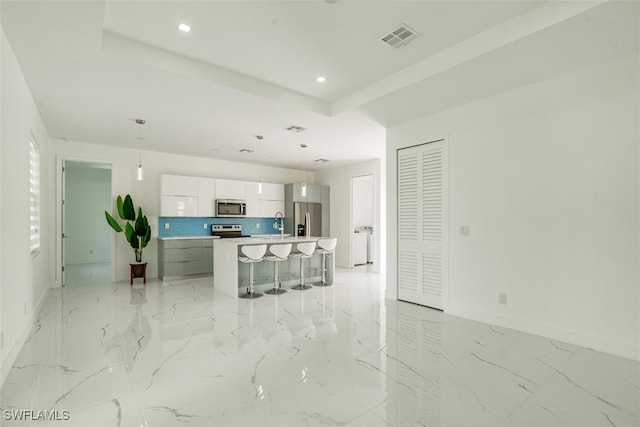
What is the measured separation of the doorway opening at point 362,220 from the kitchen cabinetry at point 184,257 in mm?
3667

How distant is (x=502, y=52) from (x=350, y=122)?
2266 mm

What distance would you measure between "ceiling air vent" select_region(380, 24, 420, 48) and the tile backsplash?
5843mm

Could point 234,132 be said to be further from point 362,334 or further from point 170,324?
point 362,334

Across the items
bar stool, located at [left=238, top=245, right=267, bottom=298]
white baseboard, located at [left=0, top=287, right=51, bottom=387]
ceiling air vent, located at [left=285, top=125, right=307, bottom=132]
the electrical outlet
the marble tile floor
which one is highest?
ceiling air vent, located at [left=285, top=125, right=307, bottom=132]

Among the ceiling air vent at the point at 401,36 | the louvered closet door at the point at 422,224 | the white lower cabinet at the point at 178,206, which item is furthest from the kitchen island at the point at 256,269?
the ceiling air vent at the point at 401,36

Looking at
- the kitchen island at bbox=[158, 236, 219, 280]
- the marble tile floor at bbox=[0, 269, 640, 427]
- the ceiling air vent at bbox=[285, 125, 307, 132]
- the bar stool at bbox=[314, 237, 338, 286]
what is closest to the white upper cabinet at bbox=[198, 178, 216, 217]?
the kitchen island at bbox=[158, 236, 219, 280]

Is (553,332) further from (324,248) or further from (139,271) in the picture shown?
(139,271)

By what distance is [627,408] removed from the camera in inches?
81.5

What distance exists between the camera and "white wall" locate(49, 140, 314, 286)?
5965 mm

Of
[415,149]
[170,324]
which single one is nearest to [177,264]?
[170,324]

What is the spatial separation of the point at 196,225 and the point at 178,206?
698 mm

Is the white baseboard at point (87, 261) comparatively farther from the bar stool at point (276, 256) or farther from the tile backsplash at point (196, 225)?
the bar stool at point (276, 256)

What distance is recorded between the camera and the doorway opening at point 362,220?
8.43m

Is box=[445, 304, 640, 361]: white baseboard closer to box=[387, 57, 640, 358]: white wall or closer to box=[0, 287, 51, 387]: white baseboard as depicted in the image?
box=[387, 57, 640, 358]: white wall
